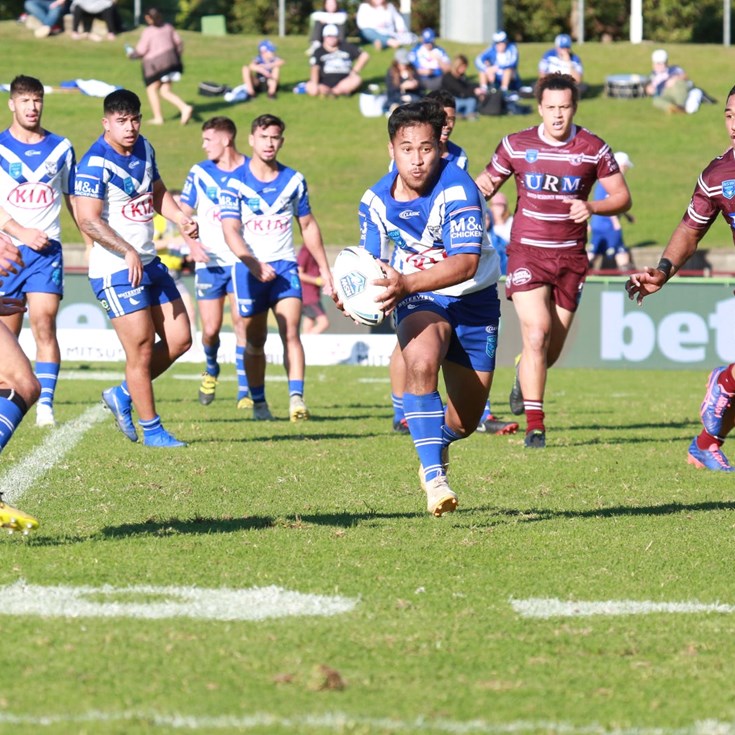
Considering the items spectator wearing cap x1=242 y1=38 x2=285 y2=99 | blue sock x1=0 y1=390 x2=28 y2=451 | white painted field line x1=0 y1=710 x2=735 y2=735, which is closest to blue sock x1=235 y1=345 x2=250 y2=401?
blue sock x1=0 y1=390 x2=28 y2=451

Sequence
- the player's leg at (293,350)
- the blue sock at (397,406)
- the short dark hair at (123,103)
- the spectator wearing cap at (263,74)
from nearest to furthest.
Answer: the short dark hair at (123,103), the blue sock at (397,406), the player's leg at (293,350), the spectator wearing cap at (263,74)

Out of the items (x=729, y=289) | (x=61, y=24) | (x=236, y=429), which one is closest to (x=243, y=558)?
(x=236, y=429)

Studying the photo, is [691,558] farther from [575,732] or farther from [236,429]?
[236,429]

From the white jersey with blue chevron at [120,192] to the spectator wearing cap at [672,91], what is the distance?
26.3 m

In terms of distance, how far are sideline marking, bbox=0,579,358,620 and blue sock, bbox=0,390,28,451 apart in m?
0.84

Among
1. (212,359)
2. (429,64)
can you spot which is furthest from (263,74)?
(212,359)

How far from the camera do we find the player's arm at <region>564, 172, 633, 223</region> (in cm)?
909

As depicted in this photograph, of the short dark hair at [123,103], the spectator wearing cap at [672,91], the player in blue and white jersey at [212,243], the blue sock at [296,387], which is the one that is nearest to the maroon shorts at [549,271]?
the blue sock at [296,387]

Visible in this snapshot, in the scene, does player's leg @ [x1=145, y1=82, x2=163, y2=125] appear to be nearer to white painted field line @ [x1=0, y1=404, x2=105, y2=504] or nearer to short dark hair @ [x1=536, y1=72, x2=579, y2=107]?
white painted field line @ [x1=0, y1=404, x2=105, y2=504]

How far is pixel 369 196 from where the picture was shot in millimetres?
6723

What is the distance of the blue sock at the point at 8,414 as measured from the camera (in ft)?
19.1

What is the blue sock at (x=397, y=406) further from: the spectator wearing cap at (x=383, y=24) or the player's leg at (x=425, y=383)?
the spectator wearing cap at (x=383, y=24)

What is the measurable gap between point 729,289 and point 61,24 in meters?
27.2

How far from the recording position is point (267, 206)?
1219 cm
